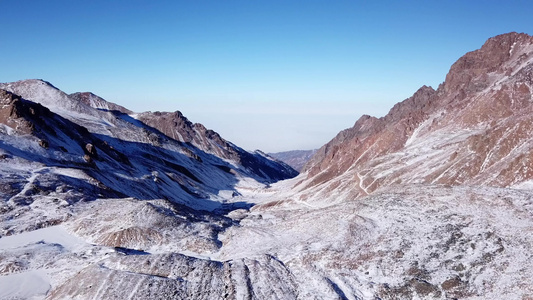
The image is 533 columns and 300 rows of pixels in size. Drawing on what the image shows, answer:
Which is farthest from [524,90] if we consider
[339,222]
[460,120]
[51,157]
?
[51,157]

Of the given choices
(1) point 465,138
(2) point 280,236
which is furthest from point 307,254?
(1) point 465,138

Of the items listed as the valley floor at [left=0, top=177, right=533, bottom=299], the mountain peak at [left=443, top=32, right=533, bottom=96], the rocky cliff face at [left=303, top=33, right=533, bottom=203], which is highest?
the mountain peak at [left=443, top=32, right=533, bottom=96]

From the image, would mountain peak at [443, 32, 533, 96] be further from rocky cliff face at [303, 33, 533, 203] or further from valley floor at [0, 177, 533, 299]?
valley floor at [0, 177, 533, 299]

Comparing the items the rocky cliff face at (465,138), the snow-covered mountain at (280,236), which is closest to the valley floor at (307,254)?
the snow-covered mountain at (280,236)

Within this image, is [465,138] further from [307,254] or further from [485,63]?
[307,254]

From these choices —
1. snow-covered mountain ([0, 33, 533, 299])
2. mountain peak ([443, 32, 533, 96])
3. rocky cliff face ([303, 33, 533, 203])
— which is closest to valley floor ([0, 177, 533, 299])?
snow-covered mountain ([0, 33, 533, 299])

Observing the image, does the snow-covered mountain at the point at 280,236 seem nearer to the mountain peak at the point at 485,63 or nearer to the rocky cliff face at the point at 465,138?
the rocky cliff face at the point at 465,138

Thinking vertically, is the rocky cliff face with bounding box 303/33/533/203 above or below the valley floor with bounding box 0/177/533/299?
above

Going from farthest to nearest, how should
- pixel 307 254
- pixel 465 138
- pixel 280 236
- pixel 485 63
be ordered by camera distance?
1. pixel 485 63
2. pixel 465 138
3. pixel 280 236
4. pixel 307 254
